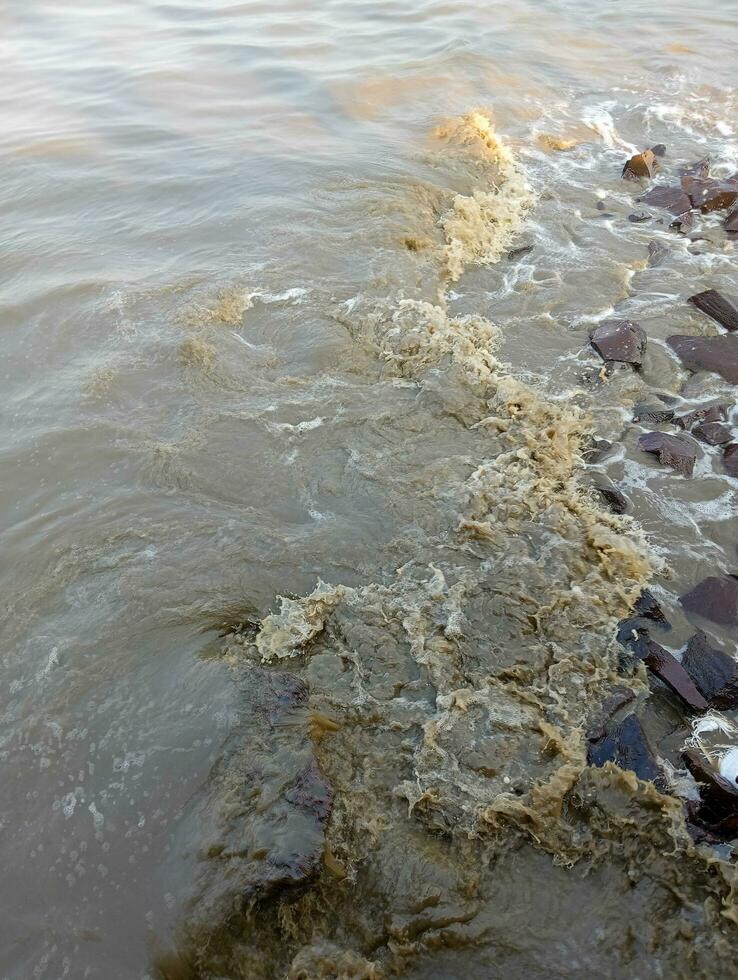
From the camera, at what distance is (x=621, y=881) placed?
315cm

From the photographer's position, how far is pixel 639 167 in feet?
32.4

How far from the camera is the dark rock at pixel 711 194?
8914 mm

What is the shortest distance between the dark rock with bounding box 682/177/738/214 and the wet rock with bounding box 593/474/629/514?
5.80 meters

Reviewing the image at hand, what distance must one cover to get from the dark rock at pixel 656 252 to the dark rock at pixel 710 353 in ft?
5.93

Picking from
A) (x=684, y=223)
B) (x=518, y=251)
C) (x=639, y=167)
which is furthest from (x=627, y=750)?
(x=639, y=167)

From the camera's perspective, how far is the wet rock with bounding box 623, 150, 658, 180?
389 inches

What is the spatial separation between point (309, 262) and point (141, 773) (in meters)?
5.87

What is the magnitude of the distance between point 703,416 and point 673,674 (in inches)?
108

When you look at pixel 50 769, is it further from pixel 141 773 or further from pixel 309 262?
pixel 309 262

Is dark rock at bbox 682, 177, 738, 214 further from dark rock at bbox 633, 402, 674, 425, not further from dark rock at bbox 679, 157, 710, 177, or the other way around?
dark rock at bbox 633, 402, 674, 425

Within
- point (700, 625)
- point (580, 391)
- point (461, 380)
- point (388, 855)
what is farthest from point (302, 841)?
point (580, 391)

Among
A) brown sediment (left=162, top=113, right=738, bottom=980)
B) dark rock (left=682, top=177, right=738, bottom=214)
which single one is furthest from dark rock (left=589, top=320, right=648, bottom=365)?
dark rock (left=682, top=177, right=738, bottom=214)

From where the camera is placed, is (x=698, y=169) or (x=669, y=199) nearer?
(x=669, y=199)

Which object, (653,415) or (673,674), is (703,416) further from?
(673,674)
